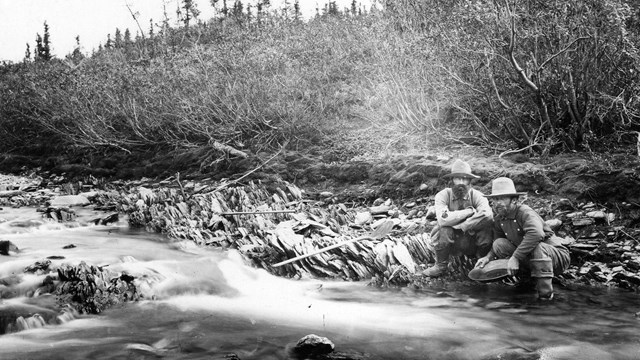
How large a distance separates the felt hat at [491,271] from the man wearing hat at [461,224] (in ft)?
1.29

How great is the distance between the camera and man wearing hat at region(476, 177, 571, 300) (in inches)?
184

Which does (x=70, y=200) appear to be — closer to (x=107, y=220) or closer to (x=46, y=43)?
(x=107, y=220)

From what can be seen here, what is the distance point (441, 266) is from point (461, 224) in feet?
1.76

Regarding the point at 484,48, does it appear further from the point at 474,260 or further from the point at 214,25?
the point at 214,25

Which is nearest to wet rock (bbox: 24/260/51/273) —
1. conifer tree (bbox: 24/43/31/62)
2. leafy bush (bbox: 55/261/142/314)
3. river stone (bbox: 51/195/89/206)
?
leafy bush (bbox: 55/261/142/314)

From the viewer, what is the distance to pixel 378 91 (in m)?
11.2

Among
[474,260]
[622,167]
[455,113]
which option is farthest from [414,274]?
[455,113]

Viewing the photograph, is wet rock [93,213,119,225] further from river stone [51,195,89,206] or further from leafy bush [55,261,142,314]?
leafy bush [55,261,142,314]

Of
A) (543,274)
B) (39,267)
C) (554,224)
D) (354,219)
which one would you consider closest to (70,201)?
(39,267)

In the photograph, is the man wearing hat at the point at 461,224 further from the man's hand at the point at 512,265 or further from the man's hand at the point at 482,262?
the man's hand at the point at 512,265

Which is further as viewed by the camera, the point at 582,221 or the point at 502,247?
the point at 582,221

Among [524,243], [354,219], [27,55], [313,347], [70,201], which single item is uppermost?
[27,55]

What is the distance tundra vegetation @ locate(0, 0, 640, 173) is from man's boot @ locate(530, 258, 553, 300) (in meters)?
3.28

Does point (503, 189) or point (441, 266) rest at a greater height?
point (503, 189)
